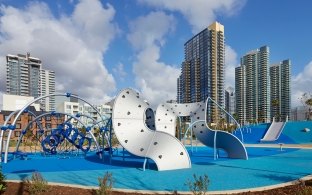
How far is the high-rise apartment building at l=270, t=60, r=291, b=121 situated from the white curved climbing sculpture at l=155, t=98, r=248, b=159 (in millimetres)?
73040

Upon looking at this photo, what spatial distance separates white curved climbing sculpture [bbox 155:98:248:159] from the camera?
21703 millimetres

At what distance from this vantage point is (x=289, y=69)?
304 ft

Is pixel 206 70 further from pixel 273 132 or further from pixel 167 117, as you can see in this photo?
pixel 167 117

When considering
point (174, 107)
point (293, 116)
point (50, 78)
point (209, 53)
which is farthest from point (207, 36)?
point (50, 78)

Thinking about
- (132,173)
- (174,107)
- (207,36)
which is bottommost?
(132,173)

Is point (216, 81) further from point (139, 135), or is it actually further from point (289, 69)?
point (139, 135)

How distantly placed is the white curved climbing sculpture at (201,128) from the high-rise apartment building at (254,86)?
66.0 metres

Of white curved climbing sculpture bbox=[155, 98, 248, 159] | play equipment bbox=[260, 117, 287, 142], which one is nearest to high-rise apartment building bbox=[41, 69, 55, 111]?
play equipment bbox=[260, 117, 287, 142]

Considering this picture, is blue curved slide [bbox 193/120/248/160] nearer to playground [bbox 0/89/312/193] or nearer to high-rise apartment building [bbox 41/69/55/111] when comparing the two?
playground [bbox 0/89/312/193]

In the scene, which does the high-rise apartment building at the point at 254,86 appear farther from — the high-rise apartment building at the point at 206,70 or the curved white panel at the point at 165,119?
the curved white panel at the point at 165,119

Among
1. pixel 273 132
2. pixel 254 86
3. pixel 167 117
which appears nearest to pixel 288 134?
pixel 273 132

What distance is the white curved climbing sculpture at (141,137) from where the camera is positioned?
1631 cm

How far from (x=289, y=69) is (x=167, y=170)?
8859cm

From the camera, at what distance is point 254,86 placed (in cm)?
9238
